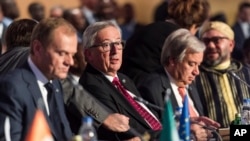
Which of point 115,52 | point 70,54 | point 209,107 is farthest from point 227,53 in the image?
point 70,54

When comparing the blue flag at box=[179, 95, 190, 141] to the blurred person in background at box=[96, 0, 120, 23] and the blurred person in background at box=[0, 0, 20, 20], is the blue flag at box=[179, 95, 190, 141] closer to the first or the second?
the blurred person in background at box=[0, 0, 20, 20]

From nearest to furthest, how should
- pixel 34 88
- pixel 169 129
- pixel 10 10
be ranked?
pixel 169 129 → pixel 34 88 → pixel 10 10

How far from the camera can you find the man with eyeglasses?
32.9 feet

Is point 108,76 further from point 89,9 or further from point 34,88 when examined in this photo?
point 89,9

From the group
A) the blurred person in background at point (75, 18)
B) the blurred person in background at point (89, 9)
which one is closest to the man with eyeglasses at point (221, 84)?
the blurred person in background at point (75, 18)

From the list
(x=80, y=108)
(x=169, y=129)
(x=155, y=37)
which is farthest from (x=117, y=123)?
(x=155, y=37)

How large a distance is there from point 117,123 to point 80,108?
0.28 m

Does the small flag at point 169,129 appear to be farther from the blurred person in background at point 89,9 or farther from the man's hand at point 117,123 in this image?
the blurred person in background at point 89,9

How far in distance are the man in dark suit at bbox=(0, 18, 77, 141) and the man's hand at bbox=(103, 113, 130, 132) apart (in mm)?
730

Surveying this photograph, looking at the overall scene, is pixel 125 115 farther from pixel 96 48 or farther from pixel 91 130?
pixel 91 130

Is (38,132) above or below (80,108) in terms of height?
above

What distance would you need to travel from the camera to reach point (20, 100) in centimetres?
742

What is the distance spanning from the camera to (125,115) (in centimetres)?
857

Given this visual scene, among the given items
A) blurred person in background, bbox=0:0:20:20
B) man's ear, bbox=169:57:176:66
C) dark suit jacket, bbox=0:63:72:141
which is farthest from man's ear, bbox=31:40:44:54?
blurred person in background, bbox=0:0:20:20
